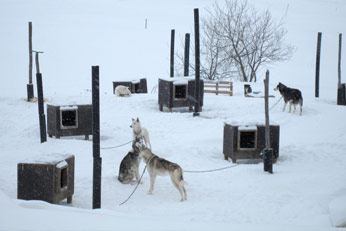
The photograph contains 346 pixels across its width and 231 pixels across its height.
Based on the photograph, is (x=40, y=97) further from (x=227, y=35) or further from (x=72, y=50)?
(x=72, y=50)

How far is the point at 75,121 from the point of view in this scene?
51.5ft

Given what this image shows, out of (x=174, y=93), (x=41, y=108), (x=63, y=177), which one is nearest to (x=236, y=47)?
(x=174, y=93)

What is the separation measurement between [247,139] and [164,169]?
465cm

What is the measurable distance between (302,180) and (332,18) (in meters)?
53.5

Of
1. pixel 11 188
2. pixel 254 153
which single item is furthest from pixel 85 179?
pixel 254 153

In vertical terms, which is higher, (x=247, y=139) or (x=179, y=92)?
(x=179, y=92)

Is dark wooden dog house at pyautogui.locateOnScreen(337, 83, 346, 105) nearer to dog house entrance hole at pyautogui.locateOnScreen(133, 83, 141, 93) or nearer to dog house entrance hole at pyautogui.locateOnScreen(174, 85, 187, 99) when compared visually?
dog house entrance hole at pyautogui.locateOnScreen(174, 85, 187, 99)

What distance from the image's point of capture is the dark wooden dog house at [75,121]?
1537 cm

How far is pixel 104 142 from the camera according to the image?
15.5 meters

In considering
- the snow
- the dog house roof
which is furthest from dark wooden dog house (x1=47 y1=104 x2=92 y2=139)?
the dog house roof

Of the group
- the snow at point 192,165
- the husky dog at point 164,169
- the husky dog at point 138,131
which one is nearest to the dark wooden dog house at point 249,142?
the snow at point 192,165

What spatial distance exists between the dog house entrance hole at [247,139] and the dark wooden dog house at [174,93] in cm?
541

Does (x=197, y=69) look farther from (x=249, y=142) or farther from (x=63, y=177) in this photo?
(x=63, y=177)

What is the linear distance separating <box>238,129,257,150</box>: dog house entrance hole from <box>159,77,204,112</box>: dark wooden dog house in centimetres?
541
